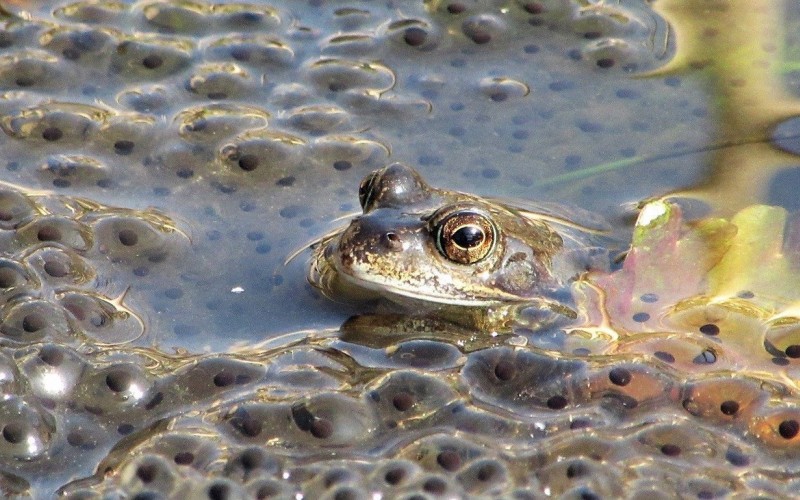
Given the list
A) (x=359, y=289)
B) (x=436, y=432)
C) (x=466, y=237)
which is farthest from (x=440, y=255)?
(x=436, y=432)

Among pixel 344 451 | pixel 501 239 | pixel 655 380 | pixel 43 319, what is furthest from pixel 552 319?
pixel 43 319

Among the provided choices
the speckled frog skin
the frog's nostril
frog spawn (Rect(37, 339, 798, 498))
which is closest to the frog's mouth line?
the speckled frog skin

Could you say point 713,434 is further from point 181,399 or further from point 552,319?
point 181,399

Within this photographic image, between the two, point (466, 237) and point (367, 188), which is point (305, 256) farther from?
point (466, 237)

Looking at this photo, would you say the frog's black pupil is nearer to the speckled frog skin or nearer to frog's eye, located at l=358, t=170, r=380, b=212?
the speckled frog skin

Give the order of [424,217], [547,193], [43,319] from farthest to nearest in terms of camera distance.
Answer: [547,193], [424,217], [43,319]
